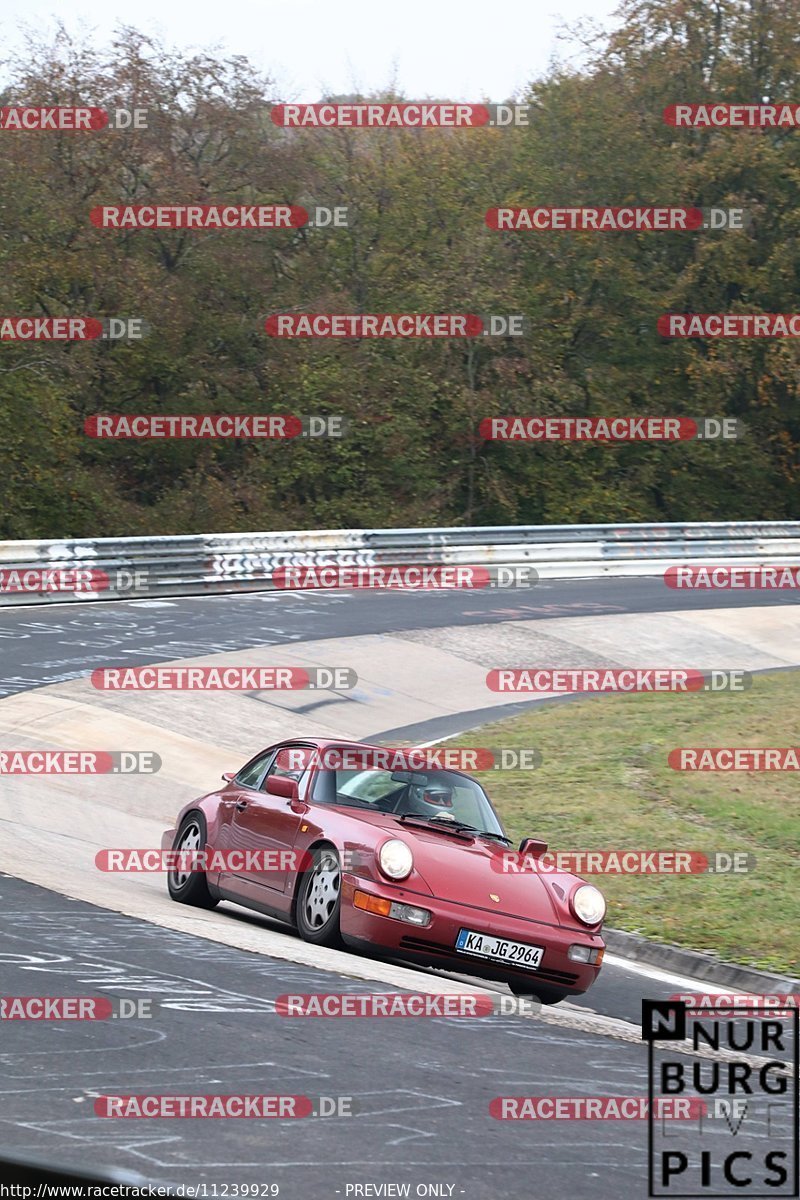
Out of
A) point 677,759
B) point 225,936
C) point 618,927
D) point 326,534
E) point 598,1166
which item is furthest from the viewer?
point 326,534

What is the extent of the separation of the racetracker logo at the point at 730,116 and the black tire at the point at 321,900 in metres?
38.0

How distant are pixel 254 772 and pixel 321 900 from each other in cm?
179

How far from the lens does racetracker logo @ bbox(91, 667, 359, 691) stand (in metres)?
18.9

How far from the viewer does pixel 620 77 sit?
43.9 meters

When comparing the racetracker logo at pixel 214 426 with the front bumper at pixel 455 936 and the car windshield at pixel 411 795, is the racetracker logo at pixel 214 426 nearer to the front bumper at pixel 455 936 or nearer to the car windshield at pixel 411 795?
the car windshield at pixel 411 795

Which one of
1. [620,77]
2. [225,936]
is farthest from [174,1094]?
[620,77]

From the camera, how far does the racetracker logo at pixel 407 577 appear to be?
27.3 m

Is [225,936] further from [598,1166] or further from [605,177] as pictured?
[605,177]

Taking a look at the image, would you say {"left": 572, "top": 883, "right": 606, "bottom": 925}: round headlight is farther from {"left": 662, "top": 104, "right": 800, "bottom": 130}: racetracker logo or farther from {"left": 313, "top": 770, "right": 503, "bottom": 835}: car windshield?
{"left": 662, "top": 104, "right": 800, "bottom": 130}: racetracker logo

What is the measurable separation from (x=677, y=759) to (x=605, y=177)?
30.0 m

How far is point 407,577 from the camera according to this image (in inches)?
1124

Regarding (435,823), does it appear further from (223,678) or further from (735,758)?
(223,678)

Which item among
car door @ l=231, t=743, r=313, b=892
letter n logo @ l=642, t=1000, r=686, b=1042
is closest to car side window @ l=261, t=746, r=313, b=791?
car door @ l=231, t=743, r=313, b=892

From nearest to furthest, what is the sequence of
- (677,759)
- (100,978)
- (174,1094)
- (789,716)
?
(174,1094), (100,978), (677,759), (789,716)
